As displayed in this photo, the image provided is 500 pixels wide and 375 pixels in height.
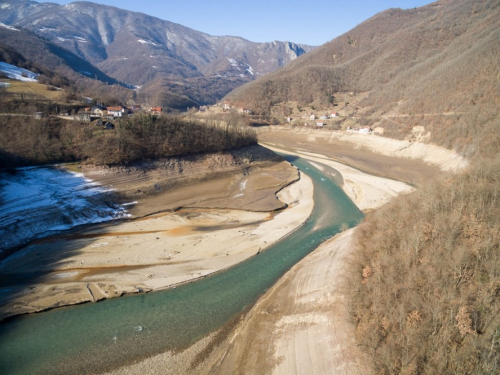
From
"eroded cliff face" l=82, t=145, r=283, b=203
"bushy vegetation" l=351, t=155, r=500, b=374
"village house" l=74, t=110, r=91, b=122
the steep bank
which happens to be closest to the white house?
"village house" l=74, t=110, r=91, b=122

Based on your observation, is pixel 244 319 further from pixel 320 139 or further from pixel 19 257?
pixel 320 139

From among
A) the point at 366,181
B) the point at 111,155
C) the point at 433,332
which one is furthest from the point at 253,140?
the point at 433,332

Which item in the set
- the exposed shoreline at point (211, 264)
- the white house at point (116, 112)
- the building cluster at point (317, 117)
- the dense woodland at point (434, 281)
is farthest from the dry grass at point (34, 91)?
the building cluster at point (317, 117)

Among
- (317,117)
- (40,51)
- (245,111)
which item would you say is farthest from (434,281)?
(40,51)

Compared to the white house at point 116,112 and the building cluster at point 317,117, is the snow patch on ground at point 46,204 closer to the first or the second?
the white house at point 116,112

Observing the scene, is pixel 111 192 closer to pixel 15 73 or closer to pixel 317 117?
pixel 15 73

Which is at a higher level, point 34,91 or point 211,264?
point 34,91

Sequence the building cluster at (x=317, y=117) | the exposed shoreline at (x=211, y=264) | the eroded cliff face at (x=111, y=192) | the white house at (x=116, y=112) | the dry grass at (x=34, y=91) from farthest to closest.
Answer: the building cluster at (x=317, y=117) → the white house at (x=116, y=112) → the dry grass at (x=34, y=91) → the eroded cliff face at (x=111, y=192) → the exposed shoreline at (x=211, y=264)
